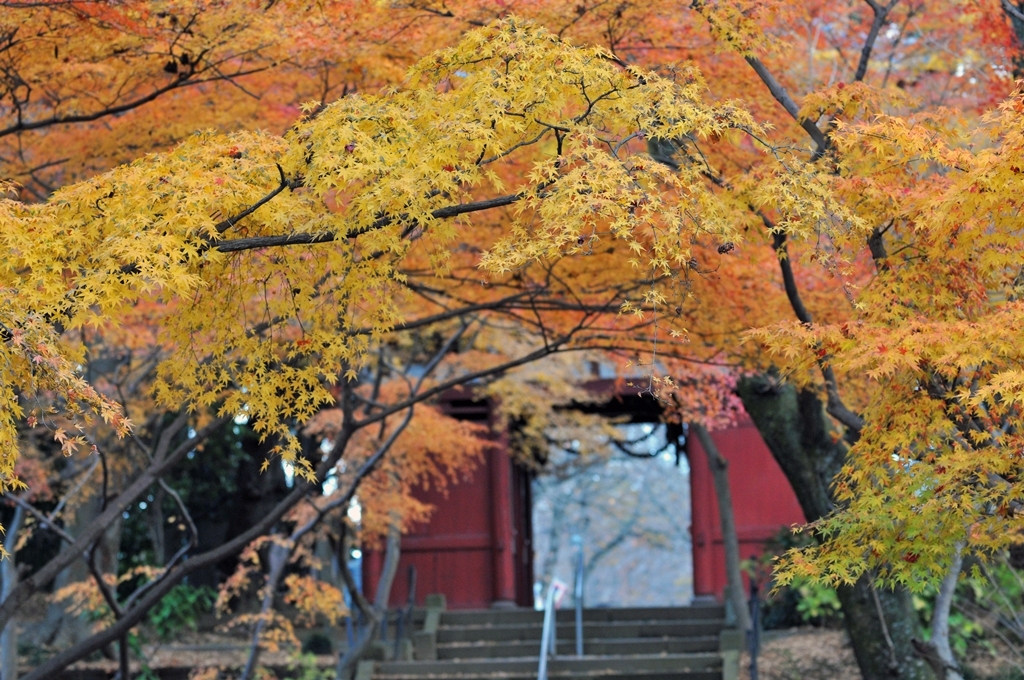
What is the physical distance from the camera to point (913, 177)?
6730 mm

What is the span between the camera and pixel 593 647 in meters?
14.2

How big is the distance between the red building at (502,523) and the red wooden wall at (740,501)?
0.01 metres

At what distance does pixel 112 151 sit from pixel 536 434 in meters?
8.46

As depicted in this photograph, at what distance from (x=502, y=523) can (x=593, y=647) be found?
292 centimetres

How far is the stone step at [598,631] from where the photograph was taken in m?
14.5

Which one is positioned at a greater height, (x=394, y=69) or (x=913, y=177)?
(x=394, y=69)

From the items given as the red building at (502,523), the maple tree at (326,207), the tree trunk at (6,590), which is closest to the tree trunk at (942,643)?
the maple tree at (326,207)

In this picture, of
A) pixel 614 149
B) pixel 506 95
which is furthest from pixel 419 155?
pixel 614 149

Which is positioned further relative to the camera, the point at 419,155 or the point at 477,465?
the point at 477,465

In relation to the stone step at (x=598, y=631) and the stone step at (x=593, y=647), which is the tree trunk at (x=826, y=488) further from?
the stone step at (x=598, y=631)

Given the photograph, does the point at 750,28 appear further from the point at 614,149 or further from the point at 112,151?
the point at 112,151

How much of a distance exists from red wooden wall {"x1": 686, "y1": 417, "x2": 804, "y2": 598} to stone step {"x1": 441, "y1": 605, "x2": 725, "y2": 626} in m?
0.77

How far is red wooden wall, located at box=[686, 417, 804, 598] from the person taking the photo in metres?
15.9

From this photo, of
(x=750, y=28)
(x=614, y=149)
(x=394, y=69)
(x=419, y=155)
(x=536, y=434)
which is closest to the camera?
(x=419, y=155)
